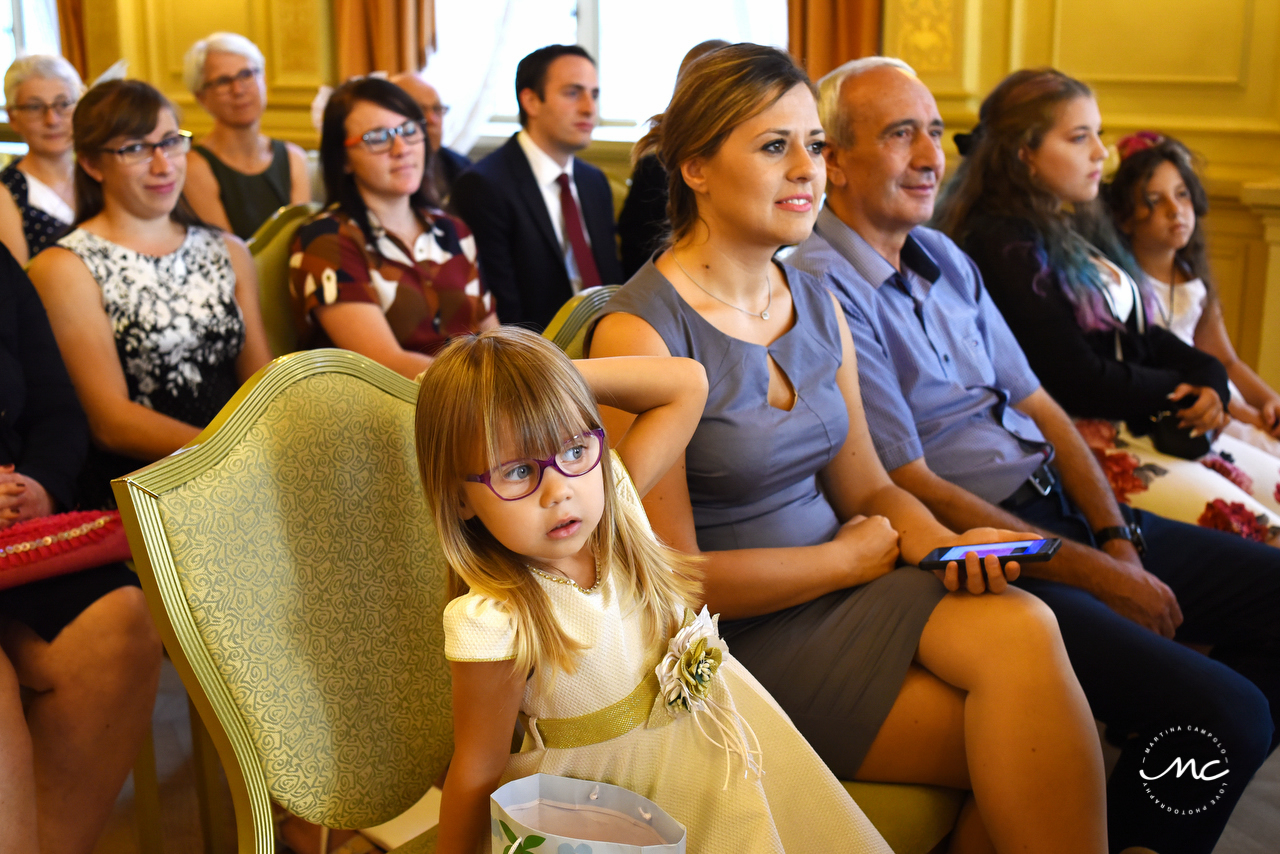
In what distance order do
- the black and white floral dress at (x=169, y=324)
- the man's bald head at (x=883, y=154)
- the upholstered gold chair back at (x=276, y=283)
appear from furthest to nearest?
1. the upholstered gold chair back at (x=276, y=283)
2. the black and white floral dress at (x=169, y=324)
3. the man's bald head at (x=883, y=154)

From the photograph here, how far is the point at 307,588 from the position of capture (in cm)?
115

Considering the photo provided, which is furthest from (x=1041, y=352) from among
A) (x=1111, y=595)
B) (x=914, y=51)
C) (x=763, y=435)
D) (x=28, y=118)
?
(x=28, y=118)

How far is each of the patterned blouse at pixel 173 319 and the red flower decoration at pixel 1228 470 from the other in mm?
2143

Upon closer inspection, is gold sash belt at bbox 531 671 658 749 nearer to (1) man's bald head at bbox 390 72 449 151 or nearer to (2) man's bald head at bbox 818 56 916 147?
(2) man's bald head at bbox 818 56 916 147

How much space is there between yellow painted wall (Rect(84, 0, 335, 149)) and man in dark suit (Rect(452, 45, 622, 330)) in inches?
98.7

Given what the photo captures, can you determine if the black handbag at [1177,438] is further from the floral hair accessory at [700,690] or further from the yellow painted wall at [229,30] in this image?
the yellow painted wall at [229,30]

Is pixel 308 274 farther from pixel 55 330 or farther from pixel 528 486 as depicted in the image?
pixel 528 486

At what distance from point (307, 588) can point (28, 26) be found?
6866 mm

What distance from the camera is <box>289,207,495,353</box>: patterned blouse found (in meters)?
2.37

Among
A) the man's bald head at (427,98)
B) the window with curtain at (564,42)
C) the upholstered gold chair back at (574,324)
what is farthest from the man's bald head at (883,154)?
the window with curtain at (564,42)

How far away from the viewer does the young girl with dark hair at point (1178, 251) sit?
2.80 meters

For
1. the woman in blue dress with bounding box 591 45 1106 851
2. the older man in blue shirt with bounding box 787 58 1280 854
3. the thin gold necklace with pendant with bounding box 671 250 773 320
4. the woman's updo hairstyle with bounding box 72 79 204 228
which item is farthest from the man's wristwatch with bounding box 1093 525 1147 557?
the woman's updo hairstyle with bounding box 72 79 204 228

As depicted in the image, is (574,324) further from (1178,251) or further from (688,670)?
(1178,251)

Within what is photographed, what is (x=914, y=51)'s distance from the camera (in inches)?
173
